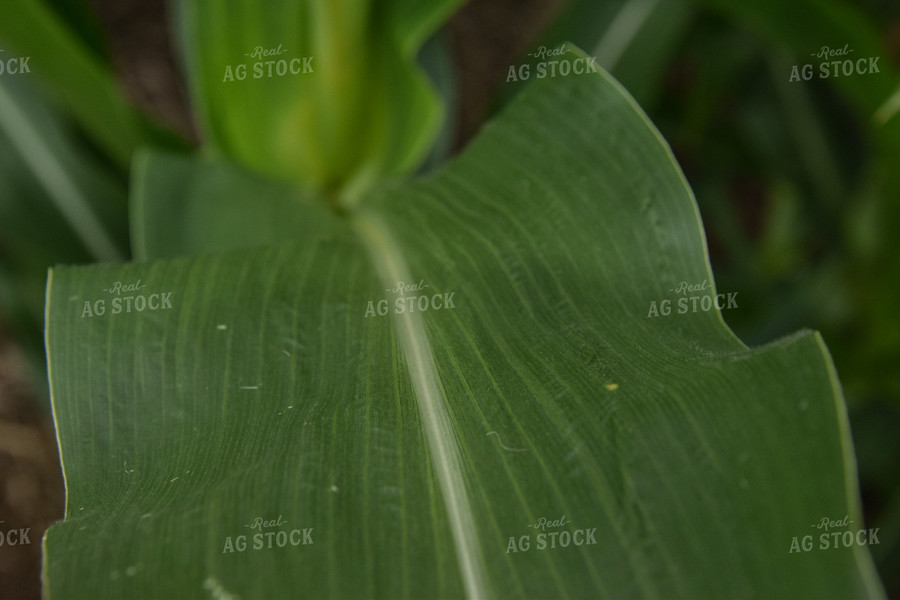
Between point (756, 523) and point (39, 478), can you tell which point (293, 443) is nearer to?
point (756, 523)

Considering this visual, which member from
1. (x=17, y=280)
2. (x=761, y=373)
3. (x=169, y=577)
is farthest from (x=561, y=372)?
(x=17, y=280)
